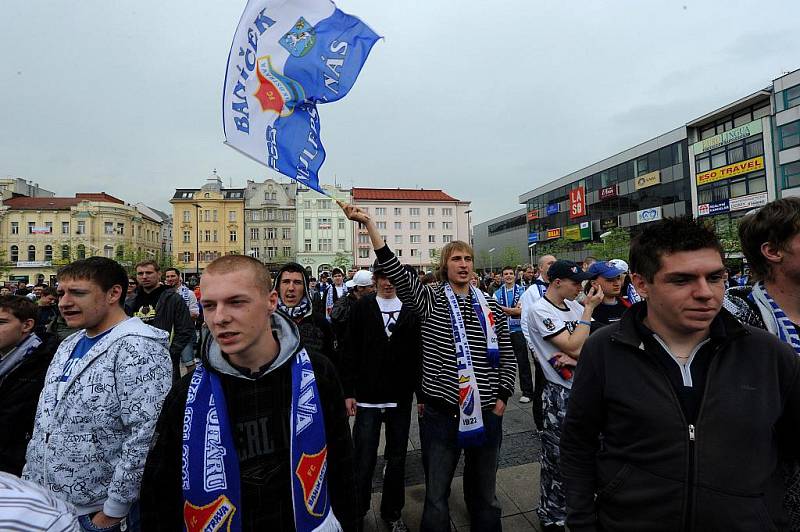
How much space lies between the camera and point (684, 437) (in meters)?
1.47

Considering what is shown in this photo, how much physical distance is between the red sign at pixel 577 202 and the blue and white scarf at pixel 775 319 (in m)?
51.6

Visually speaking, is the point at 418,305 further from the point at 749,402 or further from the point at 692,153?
the point at 692,153

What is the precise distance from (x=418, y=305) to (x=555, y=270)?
1.21 m

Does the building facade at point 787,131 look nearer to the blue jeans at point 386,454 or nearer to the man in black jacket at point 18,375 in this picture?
the blue jeans at point 386,454

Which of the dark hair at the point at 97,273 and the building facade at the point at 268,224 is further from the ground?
the building facade at the point at 268,224

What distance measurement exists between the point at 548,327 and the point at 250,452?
2255 millimetres

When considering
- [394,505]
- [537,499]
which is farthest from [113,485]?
[537,499]

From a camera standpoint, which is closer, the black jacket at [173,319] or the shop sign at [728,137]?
the black jacket at [173,319]

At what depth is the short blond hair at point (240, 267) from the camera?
1.75m

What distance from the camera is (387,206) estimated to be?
228 ft

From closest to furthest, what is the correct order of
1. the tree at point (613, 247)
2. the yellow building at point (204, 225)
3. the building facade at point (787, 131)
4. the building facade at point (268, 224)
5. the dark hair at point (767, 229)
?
the dark hair at point (767, 229) < the building facade at point (787, 131) < the tree at point (613, 247) < the yellow building at point (204, 225) < the building facade at point (268, 224)

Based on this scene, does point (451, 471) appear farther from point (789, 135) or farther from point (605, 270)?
point (789, 135)

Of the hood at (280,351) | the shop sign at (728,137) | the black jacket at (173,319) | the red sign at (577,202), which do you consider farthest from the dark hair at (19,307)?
the red sign at (577,202)

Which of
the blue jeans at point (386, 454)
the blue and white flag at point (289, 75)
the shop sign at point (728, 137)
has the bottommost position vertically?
the blue jeans at point (386, 454)
